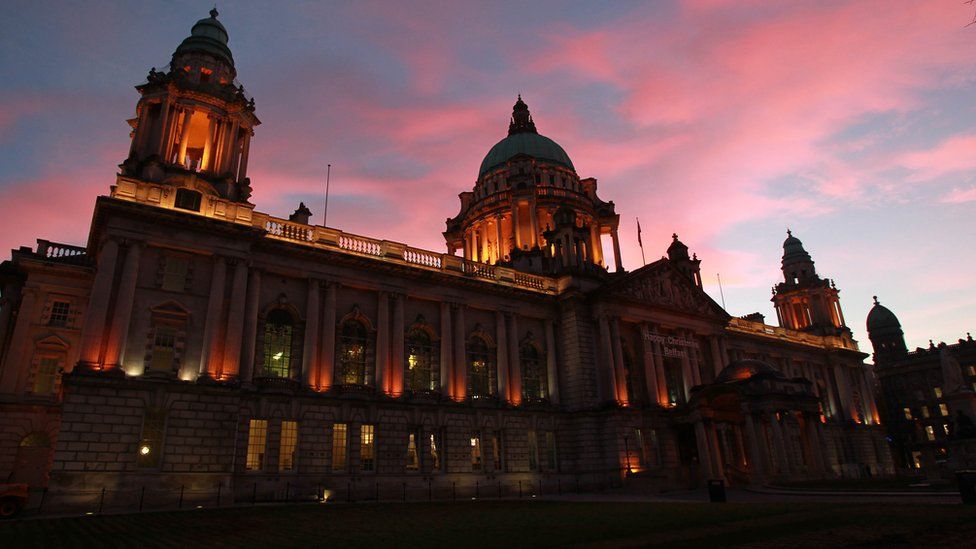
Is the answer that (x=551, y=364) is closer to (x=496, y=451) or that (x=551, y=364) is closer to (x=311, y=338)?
(x=496, y=451)

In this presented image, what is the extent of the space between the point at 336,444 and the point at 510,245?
3331 centimetres

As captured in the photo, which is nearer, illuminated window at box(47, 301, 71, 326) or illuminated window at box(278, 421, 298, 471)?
illuminated window at box(278, 421, 298, 471)

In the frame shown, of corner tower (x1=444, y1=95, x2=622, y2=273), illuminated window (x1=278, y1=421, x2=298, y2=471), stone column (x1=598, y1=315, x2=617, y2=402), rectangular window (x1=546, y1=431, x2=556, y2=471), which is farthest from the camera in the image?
corner tower (x1=444, y1=95, x2=622, y2=273)

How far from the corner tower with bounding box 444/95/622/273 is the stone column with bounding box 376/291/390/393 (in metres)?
18.2

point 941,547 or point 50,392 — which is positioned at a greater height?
point 50,392

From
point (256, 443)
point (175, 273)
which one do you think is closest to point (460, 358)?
point (256, 443)

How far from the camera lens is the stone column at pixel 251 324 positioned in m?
31.9

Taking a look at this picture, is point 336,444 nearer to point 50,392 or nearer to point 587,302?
point 50,392

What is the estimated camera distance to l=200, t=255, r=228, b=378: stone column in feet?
98.4

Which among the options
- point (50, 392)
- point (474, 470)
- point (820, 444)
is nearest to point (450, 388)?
point (474, 470)

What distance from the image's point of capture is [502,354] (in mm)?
42406

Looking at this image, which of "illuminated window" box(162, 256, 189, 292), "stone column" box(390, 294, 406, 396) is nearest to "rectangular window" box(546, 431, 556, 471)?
"stone column" box(390, 294, 406, 396)

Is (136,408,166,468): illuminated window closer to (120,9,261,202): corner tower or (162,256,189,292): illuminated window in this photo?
(162,256,189,292): illuminated window

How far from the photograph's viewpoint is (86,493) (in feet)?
82.6
